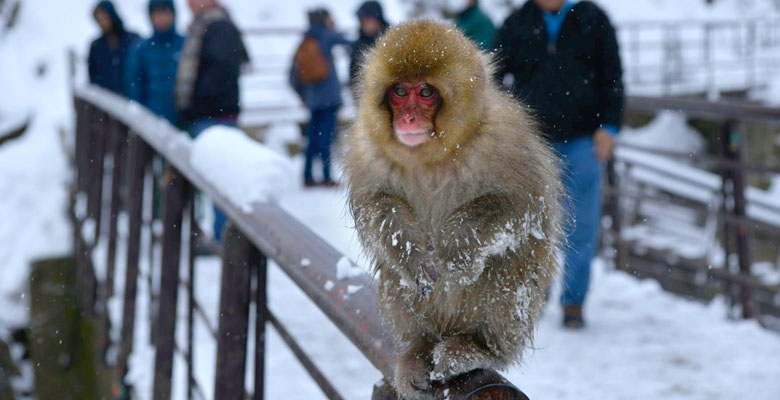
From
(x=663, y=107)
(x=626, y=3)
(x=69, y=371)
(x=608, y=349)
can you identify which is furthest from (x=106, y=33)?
(x=626, y=3)

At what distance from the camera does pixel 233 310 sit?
1746 millimetres

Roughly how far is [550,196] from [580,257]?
1773 mm

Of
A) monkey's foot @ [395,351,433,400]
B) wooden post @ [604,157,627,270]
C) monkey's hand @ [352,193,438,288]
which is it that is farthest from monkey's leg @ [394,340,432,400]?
wooden post @ [604,157,627,270]

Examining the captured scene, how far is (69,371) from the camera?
524cm

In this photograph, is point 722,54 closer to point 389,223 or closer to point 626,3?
point 626,3

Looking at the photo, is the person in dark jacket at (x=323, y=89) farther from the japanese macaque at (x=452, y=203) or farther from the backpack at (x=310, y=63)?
the japanese macaque at (x=452, y=203)

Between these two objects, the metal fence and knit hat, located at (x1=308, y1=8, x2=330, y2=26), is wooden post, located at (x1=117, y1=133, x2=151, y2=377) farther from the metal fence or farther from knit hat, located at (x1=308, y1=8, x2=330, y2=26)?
the metal fence

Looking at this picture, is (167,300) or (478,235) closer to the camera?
(478,235)

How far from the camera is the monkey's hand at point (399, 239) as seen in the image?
122cm

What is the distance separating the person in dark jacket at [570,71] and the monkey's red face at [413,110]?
38.4 inches


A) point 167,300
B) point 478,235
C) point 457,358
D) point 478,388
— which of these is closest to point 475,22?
point 167,300

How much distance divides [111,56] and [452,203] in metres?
5.38

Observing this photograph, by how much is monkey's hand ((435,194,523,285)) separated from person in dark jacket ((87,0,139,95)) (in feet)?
17.3

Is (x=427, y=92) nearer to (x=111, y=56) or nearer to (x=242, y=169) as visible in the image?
(x=242, y=169)
